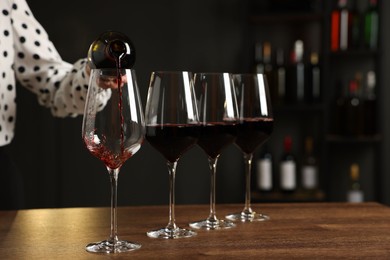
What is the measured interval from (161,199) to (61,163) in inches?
23.3

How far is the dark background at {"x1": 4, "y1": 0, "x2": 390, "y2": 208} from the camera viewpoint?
3525 mm

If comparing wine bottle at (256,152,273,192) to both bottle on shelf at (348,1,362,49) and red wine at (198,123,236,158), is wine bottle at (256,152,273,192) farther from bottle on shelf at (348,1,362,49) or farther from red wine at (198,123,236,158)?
red wine at (198,123,236,158)

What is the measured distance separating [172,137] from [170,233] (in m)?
0.16

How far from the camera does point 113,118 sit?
3.18ft

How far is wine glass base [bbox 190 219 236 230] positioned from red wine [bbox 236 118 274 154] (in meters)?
0.16

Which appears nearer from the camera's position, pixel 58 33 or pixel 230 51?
pixel 58 33

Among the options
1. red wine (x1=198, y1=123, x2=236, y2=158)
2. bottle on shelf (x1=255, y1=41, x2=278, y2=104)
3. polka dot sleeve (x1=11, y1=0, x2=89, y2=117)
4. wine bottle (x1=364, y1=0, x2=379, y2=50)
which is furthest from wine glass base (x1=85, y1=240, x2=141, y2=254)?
wine bottle (x1=364, y1=0, x2=379, y2=50)

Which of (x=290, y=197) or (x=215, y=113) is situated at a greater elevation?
(x=215, y=113)

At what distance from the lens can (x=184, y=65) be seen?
3.71 meters

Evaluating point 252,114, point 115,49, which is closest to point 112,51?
point 115,49

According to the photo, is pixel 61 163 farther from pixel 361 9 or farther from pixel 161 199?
pixel 361 9

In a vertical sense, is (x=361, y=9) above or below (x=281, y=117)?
above

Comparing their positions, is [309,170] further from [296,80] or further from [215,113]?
[215,113]

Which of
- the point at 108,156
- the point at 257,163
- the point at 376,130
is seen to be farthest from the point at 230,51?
the point at 108,156
